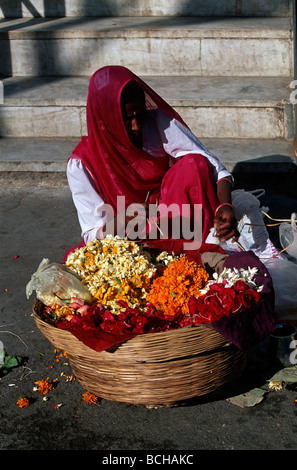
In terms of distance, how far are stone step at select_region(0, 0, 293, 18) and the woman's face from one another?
3.85 metres

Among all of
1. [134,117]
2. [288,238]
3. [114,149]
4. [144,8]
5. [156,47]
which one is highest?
[144,8]

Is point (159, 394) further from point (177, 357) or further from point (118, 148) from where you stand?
point (118, 148)

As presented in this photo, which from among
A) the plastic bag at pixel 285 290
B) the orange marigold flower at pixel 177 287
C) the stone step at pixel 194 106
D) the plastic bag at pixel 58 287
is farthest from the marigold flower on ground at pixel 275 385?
the stone step at pixel 194 106

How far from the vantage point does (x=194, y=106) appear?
Answer: 5.45 metres

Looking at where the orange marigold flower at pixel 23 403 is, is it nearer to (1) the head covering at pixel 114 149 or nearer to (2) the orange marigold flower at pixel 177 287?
(2) the orange marigold flower at pixel 177 287

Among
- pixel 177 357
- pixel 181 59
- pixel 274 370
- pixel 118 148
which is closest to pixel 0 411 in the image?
pixel 177 357

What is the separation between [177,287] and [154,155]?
1223 millimetres

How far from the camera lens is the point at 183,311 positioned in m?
2.69

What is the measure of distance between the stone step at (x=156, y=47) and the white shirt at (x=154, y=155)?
2.64 metres

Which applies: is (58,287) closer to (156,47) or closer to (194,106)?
(194,106)

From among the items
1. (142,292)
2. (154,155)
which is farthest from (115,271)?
(154,155)

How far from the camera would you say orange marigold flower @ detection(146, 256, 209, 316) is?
106 inches

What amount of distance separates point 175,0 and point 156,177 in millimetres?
3875

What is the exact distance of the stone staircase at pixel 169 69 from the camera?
541cm
